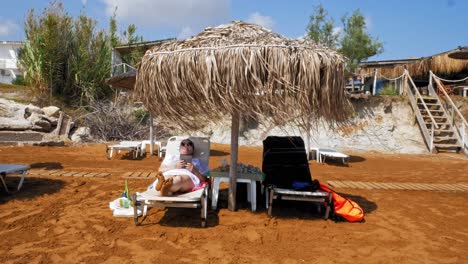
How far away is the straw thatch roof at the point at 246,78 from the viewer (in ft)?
10.6

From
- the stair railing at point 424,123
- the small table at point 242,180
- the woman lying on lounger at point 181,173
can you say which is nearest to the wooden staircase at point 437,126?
the stair railing at point 424,123

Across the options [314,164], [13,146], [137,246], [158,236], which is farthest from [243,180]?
[13,146]

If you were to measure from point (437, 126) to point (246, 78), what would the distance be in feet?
36.3

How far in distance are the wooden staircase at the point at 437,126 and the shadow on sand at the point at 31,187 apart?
12.0 meters

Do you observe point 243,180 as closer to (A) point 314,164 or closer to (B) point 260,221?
(B) point 260,221

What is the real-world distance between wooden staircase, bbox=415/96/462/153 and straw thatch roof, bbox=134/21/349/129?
10201 millimetres

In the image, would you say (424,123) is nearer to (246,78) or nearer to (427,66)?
(427,66)

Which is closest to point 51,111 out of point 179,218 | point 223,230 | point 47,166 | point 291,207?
point 47,166

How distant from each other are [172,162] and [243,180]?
3.36ft

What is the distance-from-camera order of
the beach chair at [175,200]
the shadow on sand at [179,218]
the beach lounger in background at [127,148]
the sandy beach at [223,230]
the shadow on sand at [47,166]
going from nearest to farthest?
the sandy beach at [223,230]
the beach chair at [175,200]
the shadow on sand at [179,218]
the shadow on sand at [47,166]
the beach lounger in background at [127,148]

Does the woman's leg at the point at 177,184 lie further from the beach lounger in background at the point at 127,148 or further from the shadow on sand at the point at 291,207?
the beach lounger in background at the point at 127,148

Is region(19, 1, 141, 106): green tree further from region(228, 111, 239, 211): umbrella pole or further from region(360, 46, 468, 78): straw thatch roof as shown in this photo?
region(360, 46, 468, 78): straw thatch roof

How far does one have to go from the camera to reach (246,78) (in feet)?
10.6

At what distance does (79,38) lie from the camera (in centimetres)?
1492
